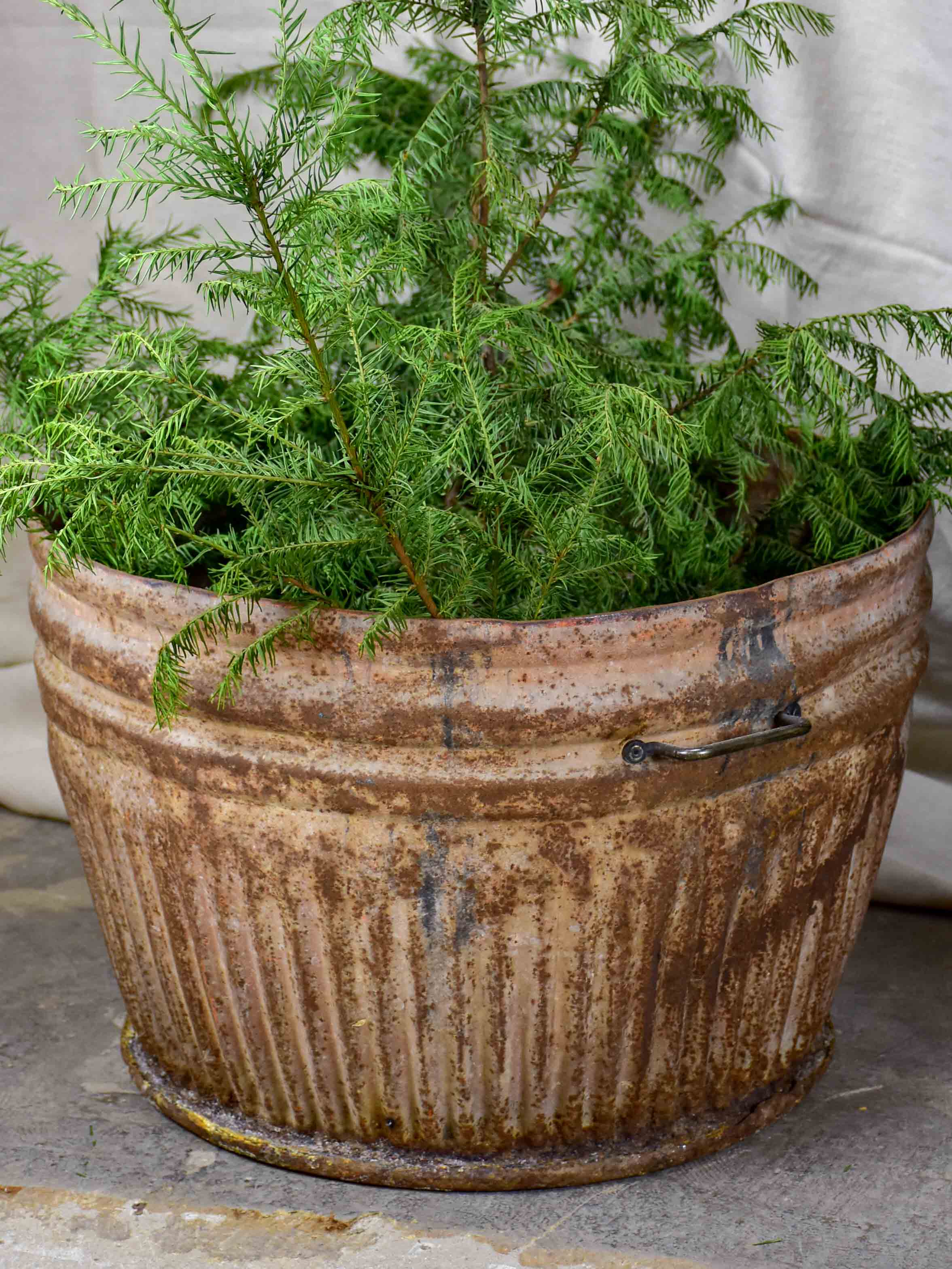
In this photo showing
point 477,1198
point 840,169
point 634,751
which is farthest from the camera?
point 840,169

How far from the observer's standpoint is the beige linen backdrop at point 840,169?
1.53 m

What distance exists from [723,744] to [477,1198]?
1.47 ft

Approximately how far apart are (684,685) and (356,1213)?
1.69 ft

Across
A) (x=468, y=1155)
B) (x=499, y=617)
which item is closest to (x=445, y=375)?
(x=499, y=617)

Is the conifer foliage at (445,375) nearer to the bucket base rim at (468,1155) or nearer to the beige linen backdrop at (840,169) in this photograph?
the beige linen backdrop at (840,169)

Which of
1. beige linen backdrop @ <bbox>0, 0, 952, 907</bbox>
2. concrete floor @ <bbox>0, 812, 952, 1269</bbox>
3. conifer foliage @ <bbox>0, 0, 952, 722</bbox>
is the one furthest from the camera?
beige linen backdrop @ <bbox>0, 0, 952, 907</bbox>

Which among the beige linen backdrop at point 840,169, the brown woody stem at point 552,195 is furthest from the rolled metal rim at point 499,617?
the beige linen backdrop at point 840,169

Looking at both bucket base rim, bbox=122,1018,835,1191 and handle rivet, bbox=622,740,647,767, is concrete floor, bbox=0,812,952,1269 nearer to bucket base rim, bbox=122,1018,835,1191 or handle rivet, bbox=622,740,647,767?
bucket base rim, bbox=122,1018,835,1191

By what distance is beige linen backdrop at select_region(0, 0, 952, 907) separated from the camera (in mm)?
1526

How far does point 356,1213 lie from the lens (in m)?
1.16

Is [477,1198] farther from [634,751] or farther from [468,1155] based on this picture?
[634,751]

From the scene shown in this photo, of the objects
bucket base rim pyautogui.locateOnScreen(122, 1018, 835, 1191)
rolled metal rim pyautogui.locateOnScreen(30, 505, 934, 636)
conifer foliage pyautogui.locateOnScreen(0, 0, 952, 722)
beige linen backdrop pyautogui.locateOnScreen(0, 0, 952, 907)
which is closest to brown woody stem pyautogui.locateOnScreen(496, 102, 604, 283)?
conifer foliage pyautogui.locateOnScreen(0, 0, 952, 722)

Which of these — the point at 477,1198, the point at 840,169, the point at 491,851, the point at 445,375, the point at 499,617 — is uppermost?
the point at 840,169

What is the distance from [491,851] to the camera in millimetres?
1032
